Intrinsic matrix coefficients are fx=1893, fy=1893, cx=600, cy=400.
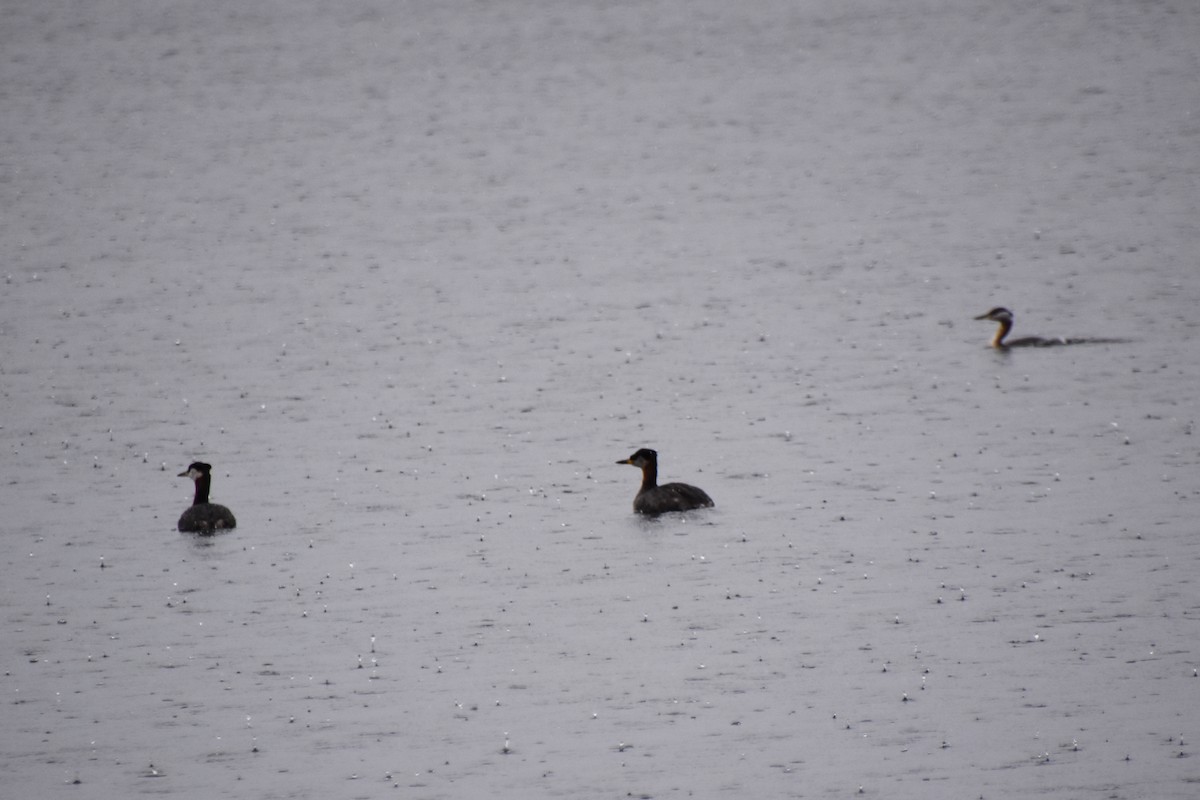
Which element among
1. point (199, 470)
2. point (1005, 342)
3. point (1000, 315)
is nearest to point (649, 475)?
point (199, 470)

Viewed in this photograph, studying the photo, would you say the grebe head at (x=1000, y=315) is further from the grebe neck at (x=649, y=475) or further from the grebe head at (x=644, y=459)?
the grebe neck at (x=649, y=475)

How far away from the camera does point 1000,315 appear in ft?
97.9

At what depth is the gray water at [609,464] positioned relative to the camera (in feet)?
47.5

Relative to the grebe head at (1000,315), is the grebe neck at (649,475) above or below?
below

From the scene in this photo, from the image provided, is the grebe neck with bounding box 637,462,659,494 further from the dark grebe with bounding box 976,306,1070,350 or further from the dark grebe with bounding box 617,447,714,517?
the dark grebe with bounding box 976,306,1070,350

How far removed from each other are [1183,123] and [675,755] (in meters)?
42.4

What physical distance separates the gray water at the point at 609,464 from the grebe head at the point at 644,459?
1.76ft

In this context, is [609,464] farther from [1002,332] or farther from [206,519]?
[1002,332]

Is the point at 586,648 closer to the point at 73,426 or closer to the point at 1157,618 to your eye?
the point at 1157,618

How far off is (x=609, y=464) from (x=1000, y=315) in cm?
929

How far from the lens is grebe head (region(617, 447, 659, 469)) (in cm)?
2133

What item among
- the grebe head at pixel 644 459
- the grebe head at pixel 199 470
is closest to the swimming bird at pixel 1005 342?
the grebe head at pixel 644 459

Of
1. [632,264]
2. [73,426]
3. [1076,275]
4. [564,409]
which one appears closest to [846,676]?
[564,409]

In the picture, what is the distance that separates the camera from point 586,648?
53.9ft
